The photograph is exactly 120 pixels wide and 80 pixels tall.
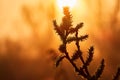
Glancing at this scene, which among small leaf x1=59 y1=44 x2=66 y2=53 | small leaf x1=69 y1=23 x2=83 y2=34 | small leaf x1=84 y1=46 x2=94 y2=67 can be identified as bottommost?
small leaf x1=84 y1=46 x2=94 y2=67

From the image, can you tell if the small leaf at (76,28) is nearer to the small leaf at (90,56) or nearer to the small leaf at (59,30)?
the small leaf at (59,30)

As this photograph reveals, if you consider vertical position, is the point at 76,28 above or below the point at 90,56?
above

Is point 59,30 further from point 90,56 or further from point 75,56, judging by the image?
point 90,56

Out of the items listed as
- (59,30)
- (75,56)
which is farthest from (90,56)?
(59,30)

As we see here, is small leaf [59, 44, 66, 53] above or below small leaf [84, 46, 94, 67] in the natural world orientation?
above

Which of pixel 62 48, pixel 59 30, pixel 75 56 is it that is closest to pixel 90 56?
pixel 75 56

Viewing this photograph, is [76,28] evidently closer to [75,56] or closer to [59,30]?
[59,30]

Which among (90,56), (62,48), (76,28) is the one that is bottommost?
(90,56)

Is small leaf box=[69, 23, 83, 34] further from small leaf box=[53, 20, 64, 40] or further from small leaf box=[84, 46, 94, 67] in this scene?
small leaf box=[84, 46, 94, 67]

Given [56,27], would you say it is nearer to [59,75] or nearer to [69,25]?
[69,25]

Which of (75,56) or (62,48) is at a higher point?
(62,48)

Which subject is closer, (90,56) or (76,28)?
(76,28)

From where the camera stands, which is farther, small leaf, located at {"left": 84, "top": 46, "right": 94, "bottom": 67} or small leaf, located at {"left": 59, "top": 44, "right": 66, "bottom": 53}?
small leaf, located at {"left": 84, "top": 46, "right": 94, "bottom": 67}
